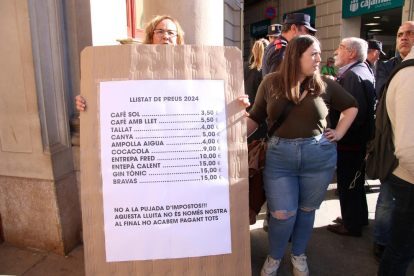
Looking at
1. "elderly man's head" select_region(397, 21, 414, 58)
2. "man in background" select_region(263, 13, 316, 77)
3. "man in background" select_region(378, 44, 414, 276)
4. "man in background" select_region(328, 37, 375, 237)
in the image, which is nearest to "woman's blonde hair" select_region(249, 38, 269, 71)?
"man in background" select_region(263, 13, 316, 77)

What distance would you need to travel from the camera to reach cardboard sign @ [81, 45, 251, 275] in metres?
1.64

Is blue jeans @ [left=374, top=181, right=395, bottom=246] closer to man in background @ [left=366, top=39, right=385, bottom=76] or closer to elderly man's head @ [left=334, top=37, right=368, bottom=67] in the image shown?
elderly man's head @ [left=334, top=37, right=368, bottom=67]

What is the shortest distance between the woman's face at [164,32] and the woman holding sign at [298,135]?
787 mm

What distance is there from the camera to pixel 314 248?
2979mm

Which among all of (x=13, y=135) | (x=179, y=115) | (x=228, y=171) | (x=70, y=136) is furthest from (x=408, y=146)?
(x=13, y=135)

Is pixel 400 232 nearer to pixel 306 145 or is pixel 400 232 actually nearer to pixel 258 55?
pixel 306 145

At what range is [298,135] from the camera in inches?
85.4

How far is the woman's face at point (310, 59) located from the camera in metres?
2.14

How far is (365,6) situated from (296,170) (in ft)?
34.3

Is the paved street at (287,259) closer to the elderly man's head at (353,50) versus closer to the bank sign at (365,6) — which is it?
the elderly man's head at (353,50)

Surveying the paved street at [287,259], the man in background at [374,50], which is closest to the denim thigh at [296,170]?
the paved street at [287,259]

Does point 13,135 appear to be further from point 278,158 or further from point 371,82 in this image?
point 371,82

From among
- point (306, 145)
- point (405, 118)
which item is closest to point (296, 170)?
point (306, 145)

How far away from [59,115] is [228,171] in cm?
182
